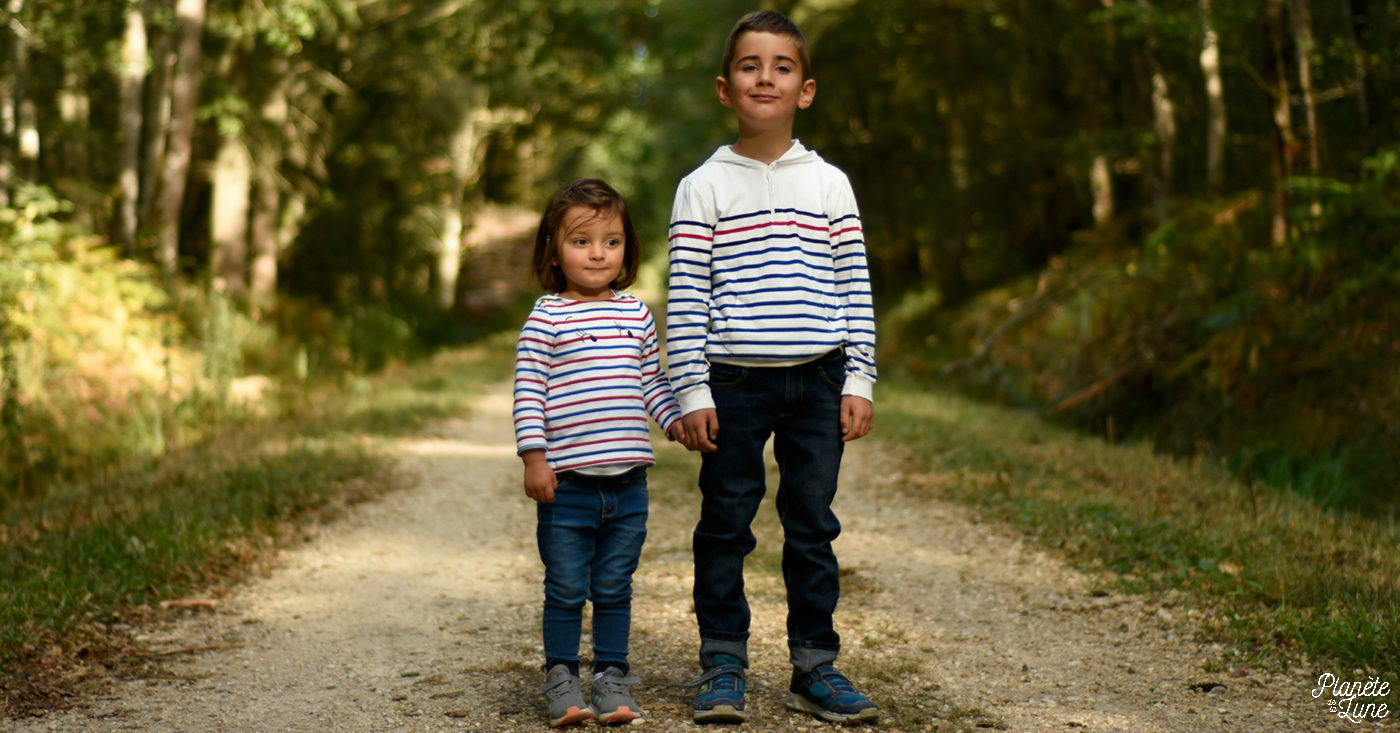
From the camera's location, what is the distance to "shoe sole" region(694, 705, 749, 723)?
3365 millimetres

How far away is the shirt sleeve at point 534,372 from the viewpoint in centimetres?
337

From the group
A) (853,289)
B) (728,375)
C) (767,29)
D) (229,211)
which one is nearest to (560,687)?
(728,375)

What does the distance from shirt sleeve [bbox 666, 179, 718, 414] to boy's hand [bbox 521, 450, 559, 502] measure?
0.44 meters

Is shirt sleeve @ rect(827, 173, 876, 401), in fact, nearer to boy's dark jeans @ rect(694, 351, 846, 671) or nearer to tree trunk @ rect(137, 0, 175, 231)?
boy's dark jeans @ rect(694, 351, 846, 671)

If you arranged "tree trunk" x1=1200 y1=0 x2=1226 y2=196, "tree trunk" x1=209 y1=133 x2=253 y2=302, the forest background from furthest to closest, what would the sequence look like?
1. "tree trunk" x1=209 y1=133 x2=253 y2=302
2. "tree trunk" x1=1200 y1=0 x2=1226 y2=196
3. the forest background

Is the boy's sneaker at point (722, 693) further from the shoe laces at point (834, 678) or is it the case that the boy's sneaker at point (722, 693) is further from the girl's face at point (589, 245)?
the girl's face at point (589, 245)

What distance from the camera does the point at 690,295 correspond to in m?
3.42

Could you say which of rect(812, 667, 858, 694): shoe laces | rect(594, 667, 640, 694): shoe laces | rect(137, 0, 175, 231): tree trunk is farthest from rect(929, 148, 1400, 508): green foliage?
rect(137, 0, 175, 231): tree trunk

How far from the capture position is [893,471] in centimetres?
793

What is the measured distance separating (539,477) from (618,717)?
767 mm

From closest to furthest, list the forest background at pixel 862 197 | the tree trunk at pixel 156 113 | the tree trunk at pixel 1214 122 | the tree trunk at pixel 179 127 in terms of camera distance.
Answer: the forest background at pixel 862 197 < the tree trunk at pixel 1214 122 < the tree trunk at pixel 179 127 < the tree trunk at pixel 156 113

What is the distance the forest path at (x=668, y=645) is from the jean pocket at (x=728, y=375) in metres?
1.04

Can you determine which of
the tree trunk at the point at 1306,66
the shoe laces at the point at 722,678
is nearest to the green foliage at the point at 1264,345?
the tree trunk at the point at 1306,66

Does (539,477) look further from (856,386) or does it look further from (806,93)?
(806,93)
